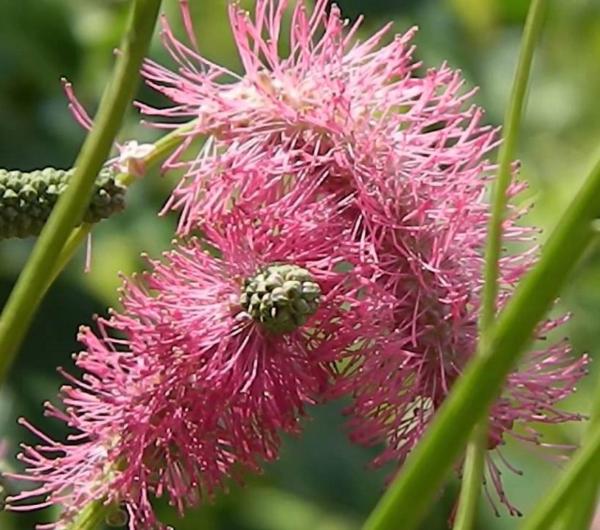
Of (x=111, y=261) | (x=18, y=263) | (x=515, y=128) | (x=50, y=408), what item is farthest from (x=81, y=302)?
(x=515, y=128)

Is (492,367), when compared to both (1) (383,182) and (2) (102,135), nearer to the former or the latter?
(2) (102,135)

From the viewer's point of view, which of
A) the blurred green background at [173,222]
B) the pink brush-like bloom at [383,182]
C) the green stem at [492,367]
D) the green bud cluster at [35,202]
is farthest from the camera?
the blurred green background at [173,222]

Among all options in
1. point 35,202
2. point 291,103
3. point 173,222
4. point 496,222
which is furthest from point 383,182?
point 173,222

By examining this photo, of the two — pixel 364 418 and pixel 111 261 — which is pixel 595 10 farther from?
pixel 364 418

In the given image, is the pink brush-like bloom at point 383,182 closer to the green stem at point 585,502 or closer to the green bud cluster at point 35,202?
the green bud cluster at point 35,202

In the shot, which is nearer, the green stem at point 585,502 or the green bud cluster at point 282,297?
the green stem at point 585,502

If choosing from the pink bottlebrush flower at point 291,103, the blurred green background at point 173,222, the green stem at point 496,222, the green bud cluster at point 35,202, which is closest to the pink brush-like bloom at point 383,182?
the pink bottlebrush flower at point 291,103
